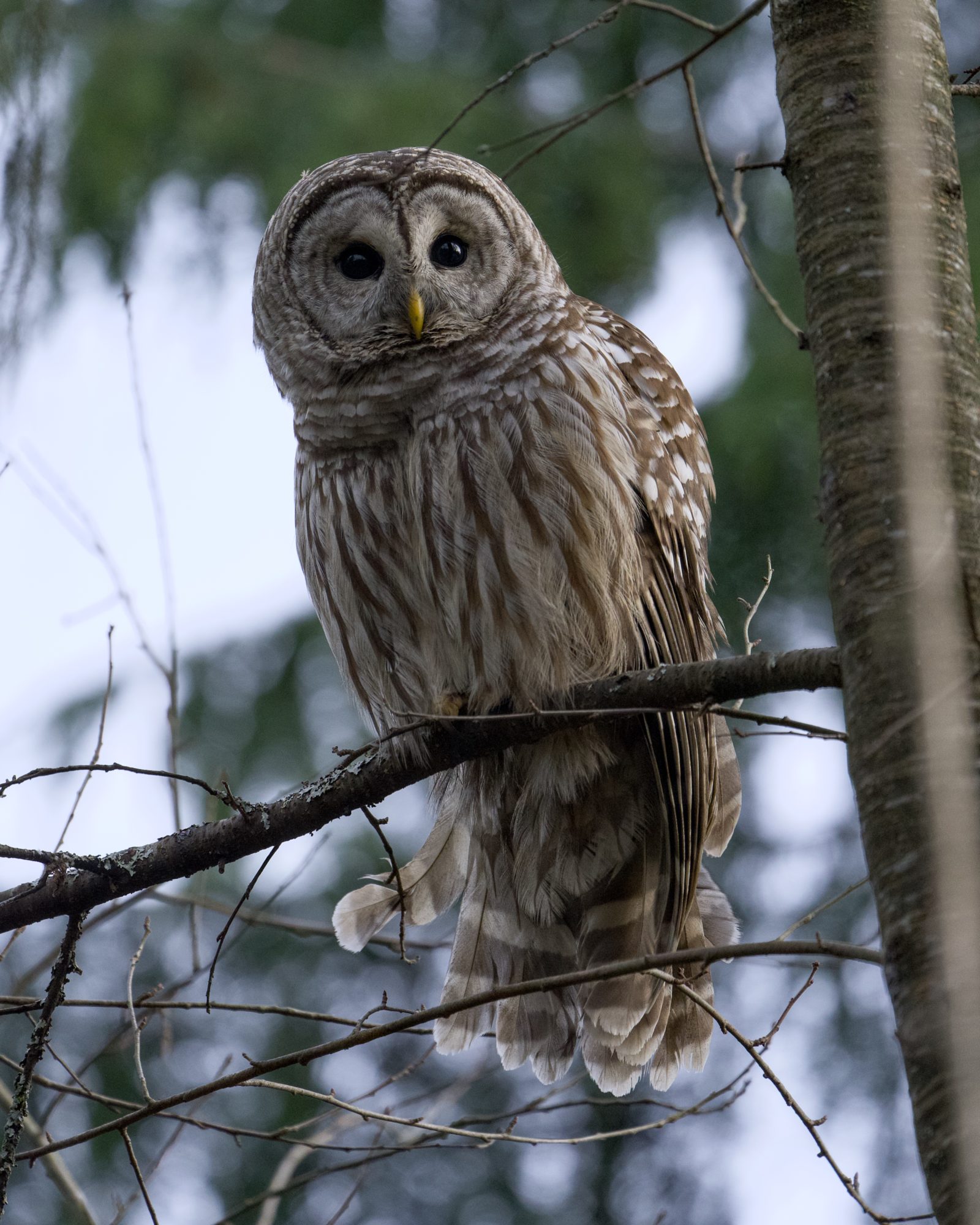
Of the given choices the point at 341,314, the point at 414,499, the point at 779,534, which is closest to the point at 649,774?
the point at 414,499

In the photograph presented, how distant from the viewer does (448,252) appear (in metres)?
4.50

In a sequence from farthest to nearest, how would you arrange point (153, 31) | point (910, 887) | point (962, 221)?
point (153, 31) → point (962, 221) → point (910, 887)

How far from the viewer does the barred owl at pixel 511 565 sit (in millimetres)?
3732

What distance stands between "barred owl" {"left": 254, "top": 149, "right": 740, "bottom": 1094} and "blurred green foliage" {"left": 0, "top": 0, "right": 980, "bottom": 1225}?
2.52 meters

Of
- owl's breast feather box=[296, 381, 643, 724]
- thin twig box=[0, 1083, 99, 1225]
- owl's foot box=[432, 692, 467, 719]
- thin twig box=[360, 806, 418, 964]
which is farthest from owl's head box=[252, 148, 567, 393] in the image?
thin twig box=[360, 806, 418, 964]

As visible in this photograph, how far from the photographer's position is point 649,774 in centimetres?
399

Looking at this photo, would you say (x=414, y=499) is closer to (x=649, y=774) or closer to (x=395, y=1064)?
(x=649, y=774)

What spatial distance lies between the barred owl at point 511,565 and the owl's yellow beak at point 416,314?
0.03 ft

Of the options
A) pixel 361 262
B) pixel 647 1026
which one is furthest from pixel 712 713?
pixel 361 262

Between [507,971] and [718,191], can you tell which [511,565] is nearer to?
[718,191]

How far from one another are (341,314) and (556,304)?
739mm

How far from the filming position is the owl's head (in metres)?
4.23

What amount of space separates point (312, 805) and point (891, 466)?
1.73m

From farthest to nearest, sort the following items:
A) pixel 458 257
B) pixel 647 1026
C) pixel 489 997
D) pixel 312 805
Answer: pixel 458 257 < pixel 647 1026 < pixel 312 805 < pixel 489 997
